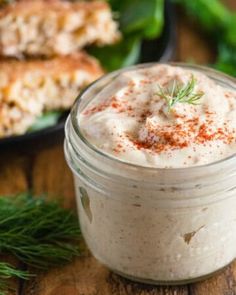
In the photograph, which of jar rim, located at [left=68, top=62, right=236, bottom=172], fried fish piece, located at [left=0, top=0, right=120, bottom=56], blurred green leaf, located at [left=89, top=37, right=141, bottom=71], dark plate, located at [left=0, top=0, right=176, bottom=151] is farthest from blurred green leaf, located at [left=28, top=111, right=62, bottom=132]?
jar rim, located at [left=68, top=62, right=236, bottom=172]

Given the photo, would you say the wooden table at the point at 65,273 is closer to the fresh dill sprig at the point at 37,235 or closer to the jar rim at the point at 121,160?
the fresh dill sprig at the point at 37,235

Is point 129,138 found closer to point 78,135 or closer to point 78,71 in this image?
point 78,135

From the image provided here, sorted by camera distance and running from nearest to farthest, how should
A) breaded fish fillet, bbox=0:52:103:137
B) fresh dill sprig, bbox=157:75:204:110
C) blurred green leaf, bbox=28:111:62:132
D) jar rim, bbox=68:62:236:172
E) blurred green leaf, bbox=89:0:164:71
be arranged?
jar rim, bbox=68:62:236:172, fresh dill sprig, bbox=157:75:204:110, breaded fish fillet, bbox=0:52:103:137, blurred green leaf, bbox=28:111:62:132, blurred green leaf, bbox=89:0:164:71

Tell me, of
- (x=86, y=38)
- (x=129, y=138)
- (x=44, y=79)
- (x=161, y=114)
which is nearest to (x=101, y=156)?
(x=129, y=138)

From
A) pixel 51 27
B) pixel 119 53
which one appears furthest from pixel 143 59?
pixel 51 27

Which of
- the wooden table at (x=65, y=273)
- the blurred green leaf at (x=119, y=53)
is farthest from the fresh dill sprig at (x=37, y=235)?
the blurred green leaf at (x=119, y=53)

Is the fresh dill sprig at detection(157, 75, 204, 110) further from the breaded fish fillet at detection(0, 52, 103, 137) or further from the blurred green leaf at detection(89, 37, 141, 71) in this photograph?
the blurred green leaf at detection(89, 37, 141, 71)
